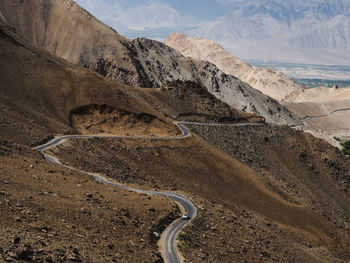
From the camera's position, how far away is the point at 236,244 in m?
34.3

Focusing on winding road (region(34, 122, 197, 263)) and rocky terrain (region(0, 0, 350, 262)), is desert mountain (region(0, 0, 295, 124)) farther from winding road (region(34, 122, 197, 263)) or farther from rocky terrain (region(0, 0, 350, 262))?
winding road (region(34, 122, 197, 263))

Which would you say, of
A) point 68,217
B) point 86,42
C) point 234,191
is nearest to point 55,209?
point 68,217

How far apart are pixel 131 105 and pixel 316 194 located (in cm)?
3492

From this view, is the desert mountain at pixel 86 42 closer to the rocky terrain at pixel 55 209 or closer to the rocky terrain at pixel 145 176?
the rocky terrain at pixel 145 176

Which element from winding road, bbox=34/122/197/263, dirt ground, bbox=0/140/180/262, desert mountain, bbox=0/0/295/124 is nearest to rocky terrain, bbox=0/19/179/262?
dirt ground, bbox=0/140/180/262

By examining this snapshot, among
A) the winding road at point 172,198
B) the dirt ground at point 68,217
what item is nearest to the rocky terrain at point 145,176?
the dirt ground at point 68,217

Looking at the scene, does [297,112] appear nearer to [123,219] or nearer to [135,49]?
[135,49]

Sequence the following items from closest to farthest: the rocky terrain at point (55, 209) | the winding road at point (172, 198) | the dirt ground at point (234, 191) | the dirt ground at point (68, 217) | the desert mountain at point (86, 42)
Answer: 1. the dirt ground at point (68, 217)
2. the rocky terrain at point (55, 209)
3. the winding road at point (172, 198)
4. the dirt ground at point (234, 191)
5. the desert mountain at point (86, 42)

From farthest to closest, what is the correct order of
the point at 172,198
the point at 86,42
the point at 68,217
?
1. the point at 86,42
2. the point at 172,198
3. the point at 68,217

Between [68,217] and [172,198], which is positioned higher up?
[68,217]

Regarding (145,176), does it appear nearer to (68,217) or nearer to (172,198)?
(172,198)

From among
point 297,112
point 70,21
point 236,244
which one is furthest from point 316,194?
point 297,112

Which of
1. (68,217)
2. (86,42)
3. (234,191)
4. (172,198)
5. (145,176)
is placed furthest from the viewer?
(86,42)

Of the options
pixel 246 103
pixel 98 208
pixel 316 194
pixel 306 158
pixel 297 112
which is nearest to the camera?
pixel 98 208
